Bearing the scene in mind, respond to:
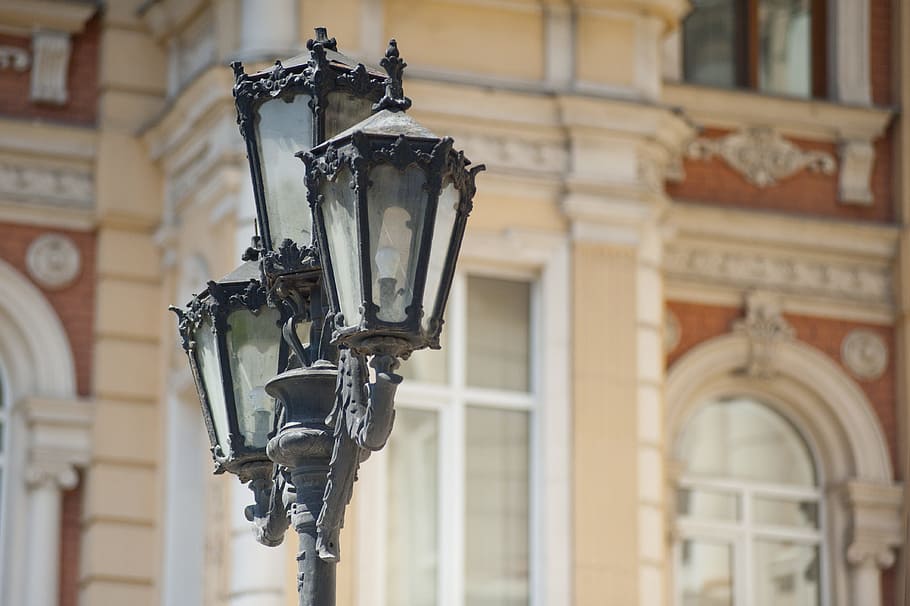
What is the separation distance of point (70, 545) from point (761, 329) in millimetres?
4513

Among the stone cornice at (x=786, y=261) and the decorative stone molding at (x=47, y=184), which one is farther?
the stone cornice at (x=786, y=261)

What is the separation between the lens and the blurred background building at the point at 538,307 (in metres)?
13.9

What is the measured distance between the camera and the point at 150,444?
582 inches

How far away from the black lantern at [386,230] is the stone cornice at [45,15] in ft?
28.2

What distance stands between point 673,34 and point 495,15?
1912mm

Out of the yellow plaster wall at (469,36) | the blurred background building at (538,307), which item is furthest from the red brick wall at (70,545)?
the yellow plaster wall at (469,36)

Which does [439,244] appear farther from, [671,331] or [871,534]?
[871,534]

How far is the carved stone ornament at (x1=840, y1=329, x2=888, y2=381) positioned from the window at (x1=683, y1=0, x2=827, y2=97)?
163 centimetres

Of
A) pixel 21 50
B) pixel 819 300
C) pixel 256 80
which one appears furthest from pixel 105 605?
pixel 256 80

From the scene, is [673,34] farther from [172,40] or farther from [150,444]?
[150,444]

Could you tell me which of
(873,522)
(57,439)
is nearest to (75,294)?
(57,439)

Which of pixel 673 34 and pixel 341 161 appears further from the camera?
pixel 673 34

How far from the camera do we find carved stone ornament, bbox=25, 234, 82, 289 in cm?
1493

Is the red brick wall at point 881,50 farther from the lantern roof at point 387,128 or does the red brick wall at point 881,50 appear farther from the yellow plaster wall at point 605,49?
the lantern roof at point 387,128
